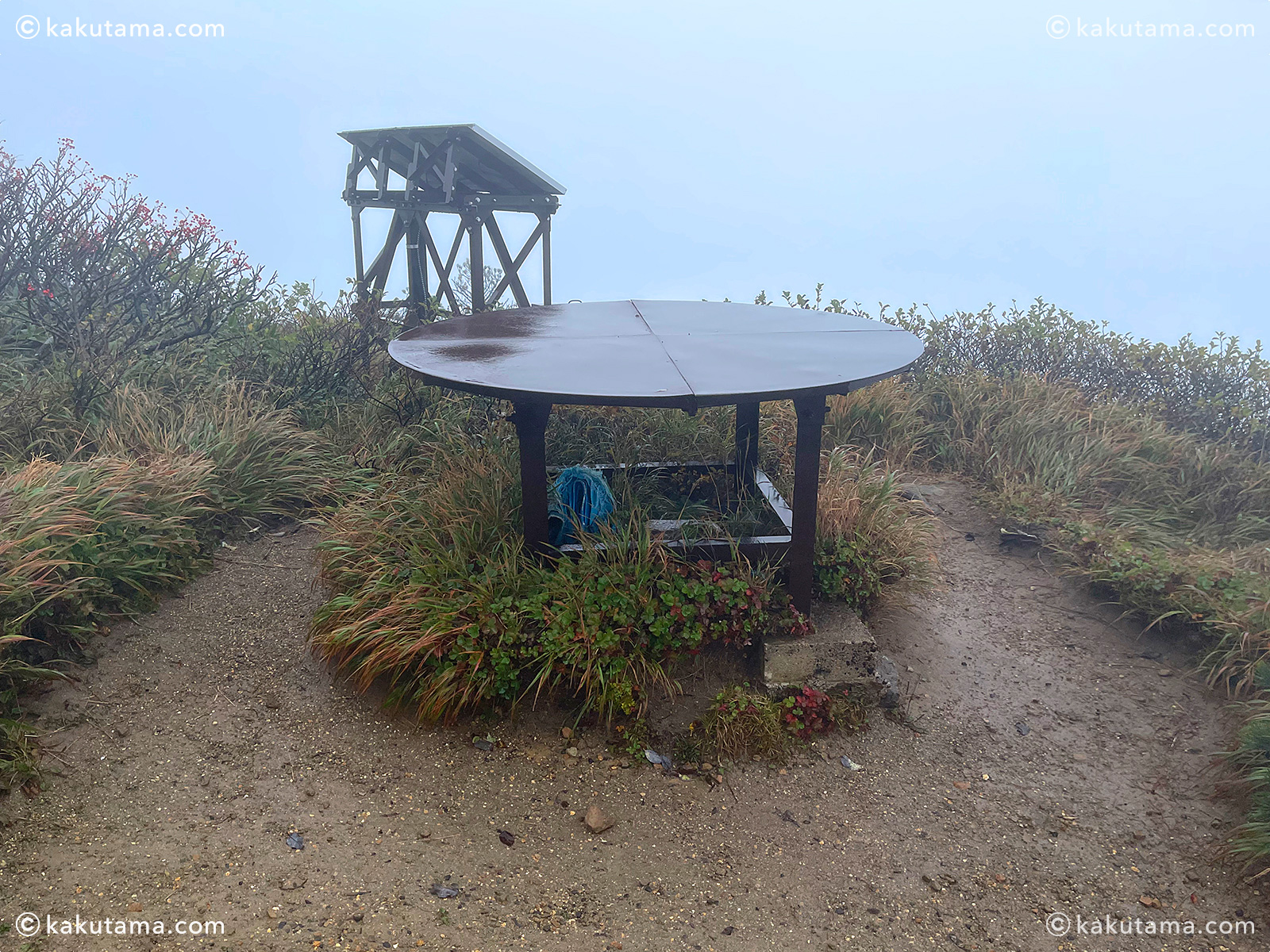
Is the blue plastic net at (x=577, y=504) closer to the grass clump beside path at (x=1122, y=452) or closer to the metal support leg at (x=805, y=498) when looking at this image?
the metal support leg at (x=805, y=498)

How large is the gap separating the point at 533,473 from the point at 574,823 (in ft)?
4.49

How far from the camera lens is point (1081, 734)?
132 inches

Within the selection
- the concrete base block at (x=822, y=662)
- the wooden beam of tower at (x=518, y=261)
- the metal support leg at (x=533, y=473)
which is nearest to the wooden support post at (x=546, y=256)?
the wooden beam of tower at (x=518, y=261)

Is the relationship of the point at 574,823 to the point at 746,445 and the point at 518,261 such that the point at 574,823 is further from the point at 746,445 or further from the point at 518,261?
the point at 518,261

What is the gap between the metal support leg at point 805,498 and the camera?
314cm

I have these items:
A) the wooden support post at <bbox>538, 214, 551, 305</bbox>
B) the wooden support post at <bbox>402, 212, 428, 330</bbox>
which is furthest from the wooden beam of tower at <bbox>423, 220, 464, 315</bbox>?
the wooden support post at <bbox>538, 214, 551, 305</bbox>

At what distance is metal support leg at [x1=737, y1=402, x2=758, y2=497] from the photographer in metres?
4.32

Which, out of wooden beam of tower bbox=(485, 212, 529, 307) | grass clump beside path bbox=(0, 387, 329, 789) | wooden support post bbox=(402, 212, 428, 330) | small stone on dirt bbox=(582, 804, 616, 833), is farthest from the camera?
wooden beam of tower bbox=(485, 212, 529, 307)

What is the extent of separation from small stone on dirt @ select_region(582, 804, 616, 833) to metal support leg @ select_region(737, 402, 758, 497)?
1978mm

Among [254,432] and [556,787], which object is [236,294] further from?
[556,787]

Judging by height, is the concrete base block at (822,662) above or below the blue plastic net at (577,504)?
below

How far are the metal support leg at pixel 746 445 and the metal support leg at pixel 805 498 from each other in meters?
0.88

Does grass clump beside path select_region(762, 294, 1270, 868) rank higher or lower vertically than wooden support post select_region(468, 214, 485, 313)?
lower

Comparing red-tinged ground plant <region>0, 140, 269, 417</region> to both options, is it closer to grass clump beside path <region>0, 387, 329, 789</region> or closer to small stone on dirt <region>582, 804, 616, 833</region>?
grass clump beside path <region>0, 387, 329, 789</region>
